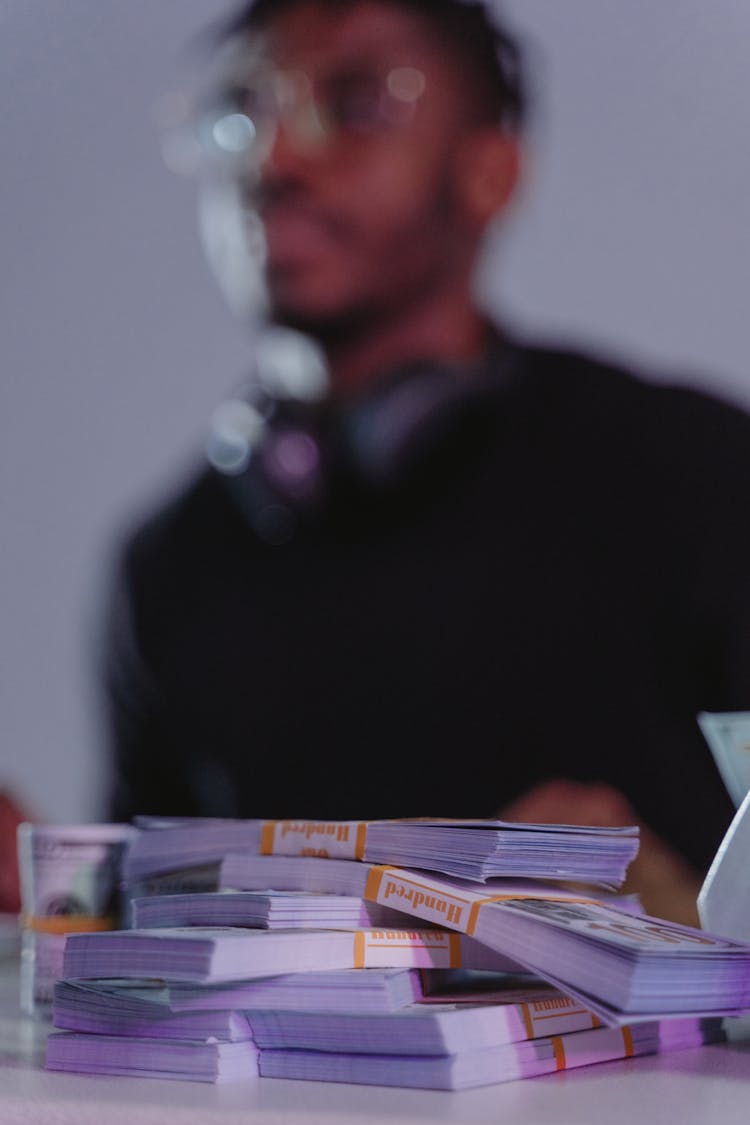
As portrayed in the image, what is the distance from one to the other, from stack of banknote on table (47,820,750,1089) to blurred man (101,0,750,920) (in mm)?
661

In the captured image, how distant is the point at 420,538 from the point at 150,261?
613mm

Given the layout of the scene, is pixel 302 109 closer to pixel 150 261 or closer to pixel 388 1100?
pixel 150 261

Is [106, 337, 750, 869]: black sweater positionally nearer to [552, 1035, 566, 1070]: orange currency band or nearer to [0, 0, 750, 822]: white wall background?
[0, 0, 750, 822]: white wall background

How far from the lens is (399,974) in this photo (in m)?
0.68

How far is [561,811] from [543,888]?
2.13 feet

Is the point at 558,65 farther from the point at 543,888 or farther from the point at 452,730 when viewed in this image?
the point at 543,888

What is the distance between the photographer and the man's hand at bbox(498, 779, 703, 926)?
1389 mm

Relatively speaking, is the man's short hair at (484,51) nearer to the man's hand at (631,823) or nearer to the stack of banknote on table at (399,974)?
the man's hand at (631,823)

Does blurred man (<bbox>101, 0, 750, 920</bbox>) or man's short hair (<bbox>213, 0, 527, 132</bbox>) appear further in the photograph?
man's short hair (<bbox>213, 0, 527, 132</bbox>)

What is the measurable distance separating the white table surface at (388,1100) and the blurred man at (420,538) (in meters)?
0.74

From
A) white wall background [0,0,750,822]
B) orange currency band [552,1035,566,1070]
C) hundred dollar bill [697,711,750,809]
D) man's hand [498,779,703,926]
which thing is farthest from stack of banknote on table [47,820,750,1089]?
white wall background [0,0,750,822]

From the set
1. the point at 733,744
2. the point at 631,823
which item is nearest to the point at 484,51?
the point at 631,823

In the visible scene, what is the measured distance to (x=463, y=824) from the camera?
0.77 metres

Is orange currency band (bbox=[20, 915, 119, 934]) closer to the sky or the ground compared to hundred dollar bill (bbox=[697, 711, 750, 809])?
closer to the ground
